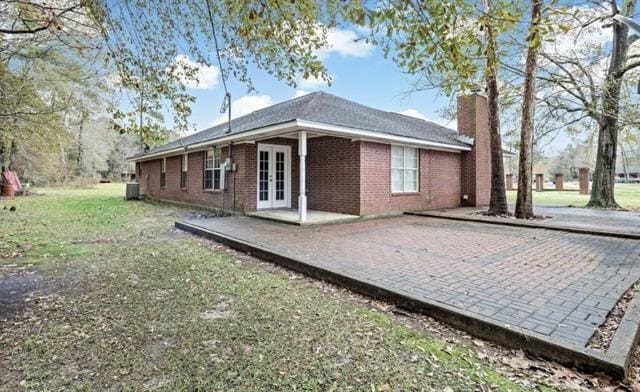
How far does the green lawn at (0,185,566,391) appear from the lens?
8.07 ft

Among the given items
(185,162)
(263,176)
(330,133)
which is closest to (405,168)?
(330,133)

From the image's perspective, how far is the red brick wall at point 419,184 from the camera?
10201mm

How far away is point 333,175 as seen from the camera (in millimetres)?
10938

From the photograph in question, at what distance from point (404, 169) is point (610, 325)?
870cm

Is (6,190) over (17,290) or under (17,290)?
over

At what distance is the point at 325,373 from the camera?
254cm

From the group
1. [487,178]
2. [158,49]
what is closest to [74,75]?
[158,49]

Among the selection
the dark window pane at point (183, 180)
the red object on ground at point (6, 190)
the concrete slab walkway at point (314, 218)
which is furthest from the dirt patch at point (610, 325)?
the red object on ground at point (6, 190)

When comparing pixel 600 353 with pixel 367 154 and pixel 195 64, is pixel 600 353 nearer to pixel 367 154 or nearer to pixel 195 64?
Result: pixel 195 64

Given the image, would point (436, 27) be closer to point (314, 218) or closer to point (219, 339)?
point (219, 339)

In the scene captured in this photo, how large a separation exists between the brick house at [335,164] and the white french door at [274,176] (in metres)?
0.03

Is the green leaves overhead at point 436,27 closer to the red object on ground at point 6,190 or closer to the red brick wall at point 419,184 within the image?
the red brick wall at point 419,184

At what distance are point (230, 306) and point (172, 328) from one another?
2.27ft

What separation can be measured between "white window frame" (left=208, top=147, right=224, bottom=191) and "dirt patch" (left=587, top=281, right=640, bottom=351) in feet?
35.8
